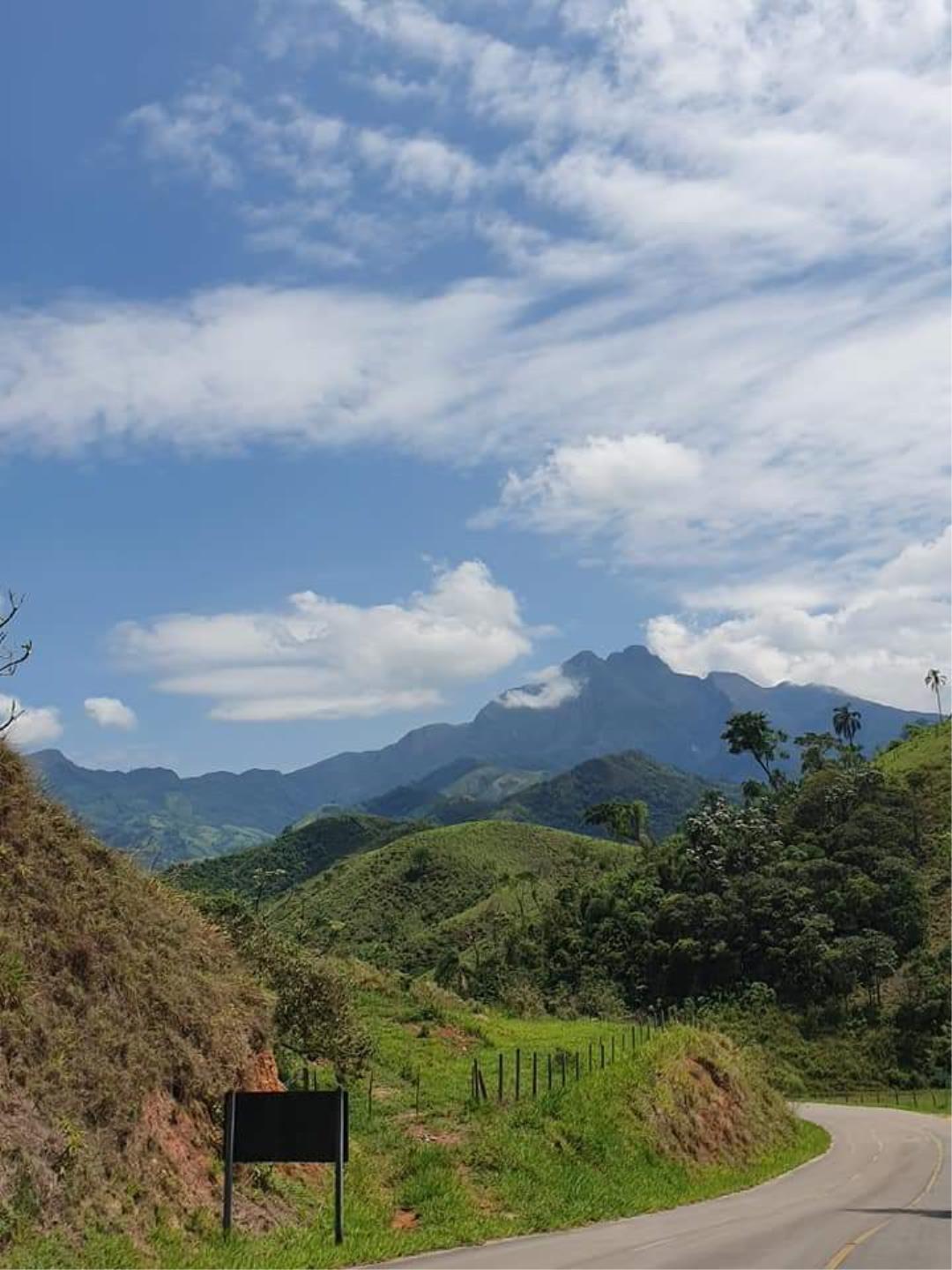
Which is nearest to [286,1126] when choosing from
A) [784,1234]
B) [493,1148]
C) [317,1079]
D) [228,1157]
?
[228,1157]

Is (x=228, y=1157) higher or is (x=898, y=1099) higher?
(x=228, y=1157)

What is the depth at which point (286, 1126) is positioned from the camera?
16.7 meters

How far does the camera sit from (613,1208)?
80.5ft

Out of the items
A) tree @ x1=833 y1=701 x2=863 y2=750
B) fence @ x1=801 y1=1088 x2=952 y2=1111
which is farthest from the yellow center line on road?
tree @ x1=833 y1=701 x2=863 y2=750

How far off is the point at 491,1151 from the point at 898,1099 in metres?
60.3

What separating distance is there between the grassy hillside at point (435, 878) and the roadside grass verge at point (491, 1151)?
7238cm

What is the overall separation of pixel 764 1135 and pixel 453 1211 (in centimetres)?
2204

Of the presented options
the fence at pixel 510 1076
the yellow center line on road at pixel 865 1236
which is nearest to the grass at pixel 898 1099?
the fence at pixel 510 1076

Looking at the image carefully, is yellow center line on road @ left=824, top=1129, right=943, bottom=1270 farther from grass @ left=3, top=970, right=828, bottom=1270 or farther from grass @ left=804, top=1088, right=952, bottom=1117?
grass @ left=804, top=1088, right=952, bottom=1117

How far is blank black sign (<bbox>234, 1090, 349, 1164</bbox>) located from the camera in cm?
1638

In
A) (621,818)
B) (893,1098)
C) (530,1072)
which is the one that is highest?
(621,818)

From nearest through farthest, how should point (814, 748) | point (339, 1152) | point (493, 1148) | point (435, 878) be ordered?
point (339, 1152)
point (493, 1148)
point (814, 748)
point (435, 878)

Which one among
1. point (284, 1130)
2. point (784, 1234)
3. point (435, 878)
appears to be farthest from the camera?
point (435, 878)

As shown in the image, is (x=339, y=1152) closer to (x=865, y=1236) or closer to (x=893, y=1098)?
(x=865, y=1236)
